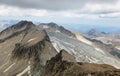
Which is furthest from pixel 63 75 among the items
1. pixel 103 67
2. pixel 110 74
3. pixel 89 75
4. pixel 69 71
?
pixel 110 74

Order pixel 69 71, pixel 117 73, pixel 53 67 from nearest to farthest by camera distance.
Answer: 1. pixel 117 73
2. pixel 69 71
3. pixel 53 67

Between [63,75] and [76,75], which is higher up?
[76,75]

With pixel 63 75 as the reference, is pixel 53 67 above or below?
below

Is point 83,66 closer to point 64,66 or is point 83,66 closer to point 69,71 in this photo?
point 69,71

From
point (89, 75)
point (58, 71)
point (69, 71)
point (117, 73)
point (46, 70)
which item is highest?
point (117, 73)

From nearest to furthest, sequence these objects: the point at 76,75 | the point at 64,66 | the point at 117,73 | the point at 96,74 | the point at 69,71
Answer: the point at 117,73
the point at 96,74
the point at 76,75
the point at 69,71
the point at 64,66

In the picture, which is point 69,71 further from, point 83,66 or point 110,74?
point 110,74

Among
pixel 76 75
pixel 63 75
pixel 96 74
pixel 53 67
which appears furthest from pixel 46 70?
pixel 96 74

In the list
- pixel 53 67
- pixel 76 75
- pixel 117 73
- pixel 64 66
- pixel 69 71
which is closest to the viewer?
pixel 117 73

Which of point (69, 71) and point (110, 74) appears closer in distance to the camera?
point (110, 74)
